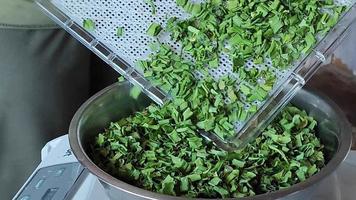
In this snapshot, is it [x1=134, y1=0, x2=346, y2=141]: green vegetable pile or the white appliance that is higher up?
[x1=134, y1=0, x2=346, y2=141]: green vegetable pile

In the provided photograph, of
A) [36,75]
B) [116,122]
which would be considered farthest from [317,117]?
[36,75]

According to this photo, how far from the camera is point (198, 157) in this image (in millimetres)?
687

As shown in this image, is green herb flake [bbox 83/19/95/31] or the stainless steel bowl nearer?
the stainless steel bowl

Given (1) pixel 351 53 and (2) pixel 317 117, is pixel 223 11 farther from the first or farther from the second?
(1) pixel 351 53

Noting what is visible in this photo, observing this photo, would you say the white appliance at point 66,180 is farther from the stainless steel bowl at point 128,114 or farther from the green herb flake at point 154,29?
the green herb flake at point 154,29

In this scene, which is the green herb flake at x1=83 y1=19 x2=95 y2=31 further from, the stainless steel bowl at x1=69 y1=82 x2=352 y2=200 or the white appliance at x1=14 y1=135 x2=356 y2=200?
the white appliance at x1=14 y1=135 x2=356 y2=200

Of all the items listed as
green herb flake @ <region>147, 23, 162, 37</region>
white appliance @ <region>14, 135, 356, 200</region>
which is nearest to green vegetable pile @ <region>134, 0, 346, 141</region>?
green herb flake @ <region>147, 23, 162, 37</region>

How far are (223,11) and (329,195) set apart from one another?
0.24 meters

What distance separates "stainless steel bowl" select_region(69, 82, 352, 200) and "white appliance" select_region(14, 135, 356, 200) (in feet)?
0.20

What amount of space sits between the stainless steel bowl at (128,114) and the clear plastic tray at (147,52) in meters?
0.05

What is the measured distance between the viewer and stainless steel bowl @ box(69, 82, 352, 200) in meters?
0.60

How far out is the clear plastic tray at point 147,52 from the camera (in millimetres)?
667

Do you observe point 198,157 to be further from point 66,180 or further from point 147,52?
point 66,180

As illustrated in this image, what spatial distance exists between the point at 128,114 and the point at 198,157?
5.3 inches
